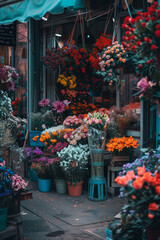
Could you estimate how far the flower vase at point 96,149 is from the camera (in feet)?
21.0

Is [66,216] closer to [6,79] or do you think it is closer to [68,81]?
[6,79]

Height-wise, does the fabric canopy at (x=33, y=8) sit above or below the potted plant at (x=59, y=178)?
above

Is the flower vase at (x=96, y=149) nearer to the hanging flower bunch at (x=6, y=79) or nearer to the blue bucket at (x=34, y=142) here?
the hanging flower bunch at (x=6, y=79)

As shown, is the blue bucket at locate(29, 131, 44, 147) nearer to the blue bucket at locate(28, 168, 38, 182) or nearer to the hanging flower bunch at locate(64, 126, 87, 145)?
the blue bucket at locate(28, 168, 38, 182)

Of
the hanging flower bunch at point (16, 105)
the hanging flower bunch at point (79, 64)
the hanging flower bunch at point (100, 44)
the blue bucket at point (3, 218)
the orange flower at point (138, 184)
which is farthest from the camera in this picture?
the hanging flower bunch at point (16, 105)

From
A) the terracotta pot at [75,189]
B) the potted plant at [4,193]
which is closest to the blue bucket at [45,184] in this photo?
the terracotta pot at [75,189]

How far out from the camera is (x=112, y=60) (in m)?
6.13

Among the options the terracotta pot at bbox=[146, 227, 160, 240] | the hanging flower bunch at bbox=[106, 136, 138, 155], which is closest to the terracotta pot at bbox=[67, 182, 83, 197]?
the hanging flower bunch at bbox=[106, 136, 138, 155]

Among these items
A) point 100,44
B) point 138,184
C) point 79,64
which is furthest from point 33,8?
point 138,184

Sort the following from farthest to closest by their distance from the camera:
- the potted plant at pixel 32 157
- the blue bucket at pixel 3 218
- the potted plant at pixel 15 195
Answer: the potted plant at pixel 32 157, the potted plant at pixel 15 195, the blue bucket at pixel 3 218

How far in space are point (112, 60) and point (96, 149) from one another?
1584 mm

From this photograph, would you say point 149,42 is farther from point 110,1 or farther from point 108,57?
point 110,1

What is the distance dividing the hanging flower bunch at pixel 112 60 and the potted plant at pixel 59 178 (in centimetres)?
187

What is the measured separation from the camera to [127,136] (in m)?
7.14
